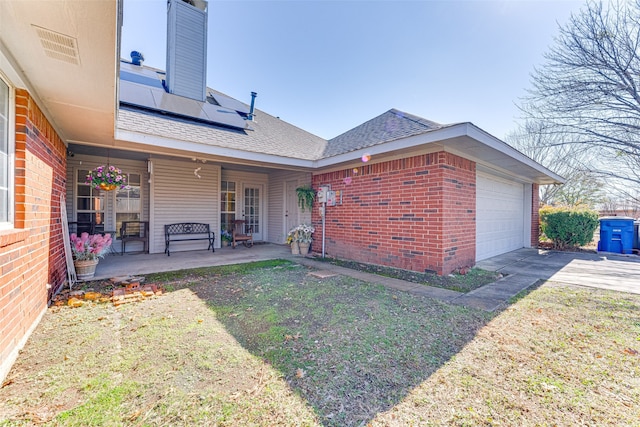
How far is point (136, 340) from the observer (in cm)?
257

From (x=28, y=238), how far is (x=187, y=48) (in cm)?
797

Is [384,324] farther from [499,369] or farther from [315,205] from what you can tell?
[315,205]

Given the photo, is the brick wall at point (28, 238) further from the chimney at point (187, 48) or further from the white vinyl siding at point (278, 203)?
the white vinyl siding at point (278, 203)

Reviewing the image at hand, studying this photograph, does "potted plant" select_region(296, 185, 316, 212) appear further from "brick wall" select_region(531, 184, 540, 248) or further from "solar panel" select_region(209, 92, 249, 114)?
"brick wall" select_region(531, 184, 540, 248)

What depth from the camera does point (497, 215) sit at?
24.6 feet

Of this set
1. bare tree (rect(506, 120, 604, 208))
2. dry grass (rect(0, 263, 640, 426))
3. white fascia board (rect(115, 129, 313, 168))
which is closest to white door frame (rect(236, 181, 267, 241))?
white fascia board (rect(115, 129, 313, 168))

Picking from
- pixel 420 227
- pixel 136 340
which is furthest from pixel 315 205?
pixel 136 340

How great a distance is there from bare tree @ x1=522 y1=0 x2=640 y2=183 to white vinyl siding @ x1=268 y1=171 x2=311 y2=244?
29.6ft

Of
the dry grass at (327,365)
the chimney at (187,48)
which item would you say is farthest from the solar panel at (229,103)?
the dry grass at (327,365)

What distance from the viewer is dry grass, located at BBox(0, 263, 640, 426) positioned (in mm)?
1651

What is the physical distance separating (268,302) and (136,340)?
5.01 feet

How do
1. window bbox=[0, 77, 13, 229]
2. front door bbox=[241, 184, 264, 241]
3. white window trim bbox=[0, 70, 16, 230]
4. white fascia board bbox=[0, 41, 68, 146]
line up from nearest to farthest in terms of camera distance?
white fascia board bbox=[0, 41, 68, 146] < window bbox=[0, 77, 13, 229] < white window trim bbox=[0, 70, 16, 230] < front door bbox=[241, 184, 264, 241]

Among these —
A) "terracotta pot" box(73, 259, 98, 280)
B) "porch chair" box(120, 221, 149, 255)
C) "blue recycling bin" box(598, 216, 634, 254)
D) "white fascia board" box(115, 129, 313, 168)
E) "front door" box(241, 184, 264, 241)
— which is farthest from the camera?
"front door" box(241, 184, 264, 241)

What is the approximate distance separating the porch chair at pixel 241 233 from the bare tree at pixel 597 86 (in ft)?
36.4
